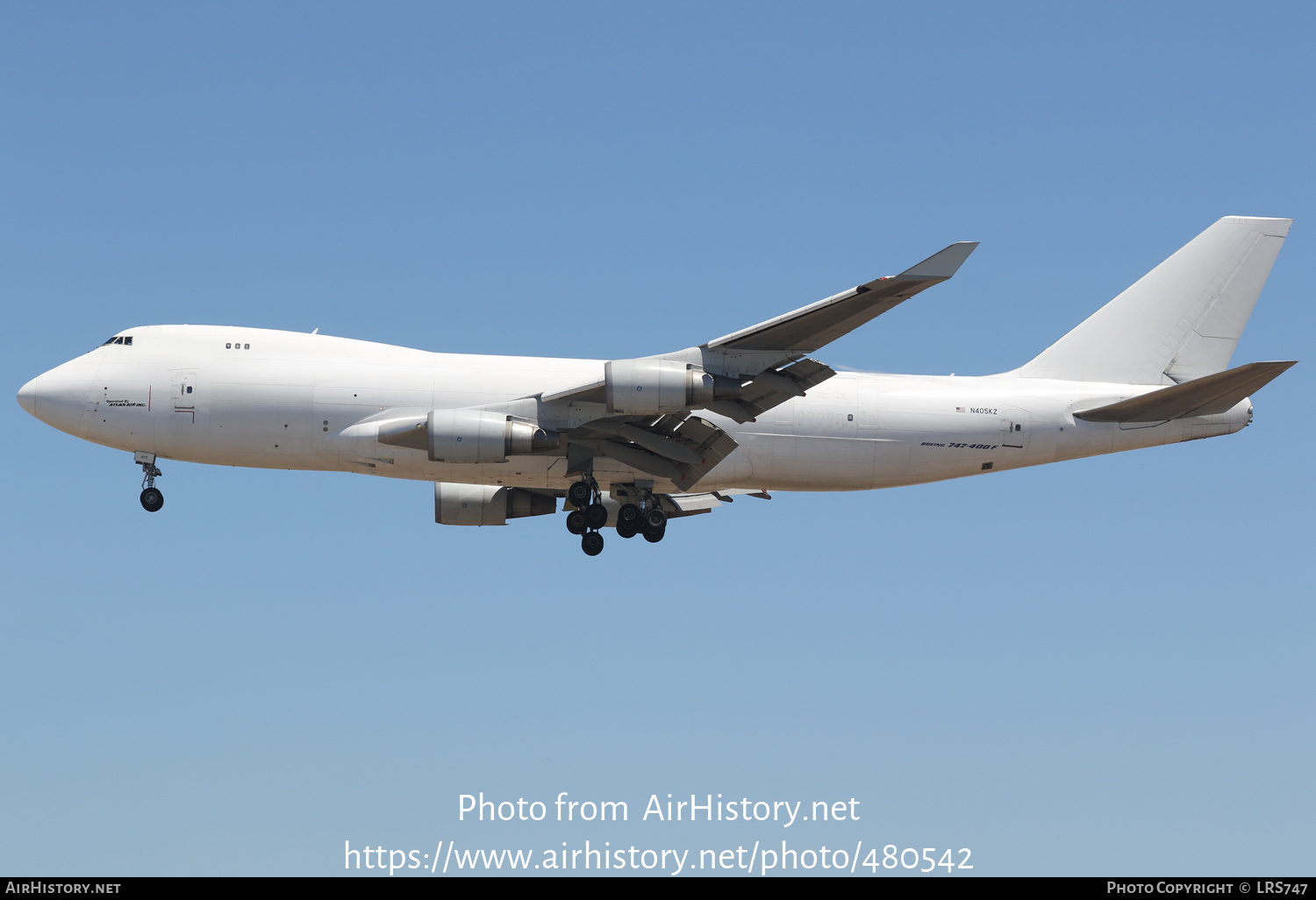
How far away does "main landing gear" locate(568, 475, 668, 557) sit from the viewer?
34.4m

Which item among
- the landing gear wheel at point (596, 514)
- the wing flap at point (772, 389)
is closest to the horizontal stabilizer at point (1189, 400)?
the wing flap at point (772, 389)

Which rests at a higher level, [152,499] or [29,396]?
[29,396]

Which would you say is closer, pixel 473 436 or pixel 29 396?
pixel 473 436

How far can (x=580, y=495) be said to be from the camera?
1355 inches

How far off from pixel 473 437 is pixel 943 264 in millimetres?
11017

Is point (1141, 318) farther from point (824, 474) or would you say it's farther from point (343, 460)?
point (343, 460)

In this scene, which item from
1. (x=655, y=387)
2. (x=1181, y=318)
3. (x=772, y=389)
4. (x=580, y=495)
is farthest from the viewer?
(x=1181, y=318)

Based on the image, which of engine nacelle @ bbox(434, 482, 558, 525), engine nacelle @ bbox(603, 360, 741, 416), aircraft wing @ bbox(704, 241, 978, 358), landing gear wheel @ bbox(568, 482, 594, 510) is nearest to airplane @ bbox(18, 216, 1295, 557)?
landing gear wheel @ bbox(568, 482, 594, 510)

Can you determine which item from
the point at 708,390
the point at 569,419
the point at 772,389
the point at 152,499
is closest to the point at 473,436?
the point at 569,419

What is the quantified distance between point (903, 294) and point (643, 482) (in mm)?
9573

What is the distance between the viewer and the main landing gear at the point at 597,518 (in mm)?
34438

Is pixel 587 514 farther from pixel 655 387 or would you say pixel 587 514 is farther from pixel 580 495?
pixel 655 387

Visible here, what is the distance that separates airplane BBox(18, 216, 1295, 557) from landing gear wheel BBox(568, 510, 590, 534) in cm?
7

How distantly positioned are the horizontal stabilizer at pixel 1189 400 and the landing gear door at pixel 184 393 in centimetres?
2177
